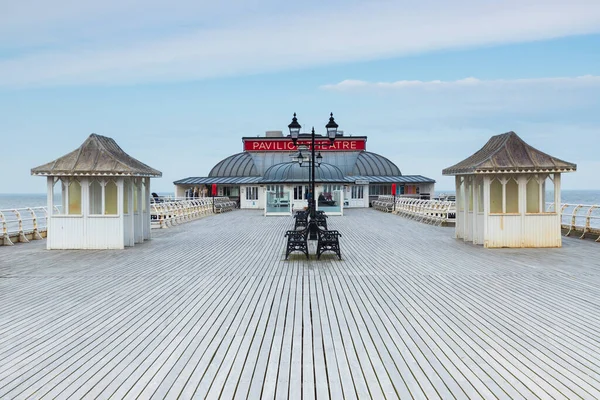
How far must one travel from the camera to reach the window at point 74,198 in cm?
1479

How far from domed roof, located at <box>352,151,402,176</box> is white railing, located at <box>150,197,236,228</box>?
17.8 meters

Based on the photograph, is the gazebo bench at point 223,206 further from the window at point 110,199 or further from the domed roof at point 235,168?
the window at point 110,199

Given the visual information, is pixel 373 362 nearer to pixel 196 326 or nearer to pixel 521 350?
pixel 521 350

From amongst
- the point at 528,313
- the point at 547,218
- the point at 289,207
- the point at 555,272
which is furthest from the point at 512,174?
the point at 289,207

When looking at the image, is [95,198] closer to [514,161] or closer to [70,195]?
[70,195]

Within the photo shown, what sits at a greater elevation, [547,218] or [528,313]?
[547,218]

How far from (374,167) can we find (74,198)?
3964cm

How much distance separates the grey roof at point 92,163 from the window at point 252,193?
28.8m

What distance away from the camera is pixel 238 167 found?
168ft

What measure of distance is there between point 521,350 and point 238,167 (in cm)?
4672

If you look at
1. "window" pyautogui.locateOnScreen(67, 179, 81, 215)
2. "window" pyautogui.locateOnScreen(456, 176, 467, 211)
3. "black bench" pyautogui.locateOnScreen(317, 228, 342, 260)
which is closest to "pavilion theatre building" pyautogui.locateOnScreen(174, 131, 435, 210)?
"window" pyautogui.locateOnScreen(456, 176, 467, 211)

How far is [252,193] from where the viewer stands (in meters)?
44.4

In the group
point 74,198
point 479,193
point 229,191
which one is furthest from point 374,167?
point 74,198

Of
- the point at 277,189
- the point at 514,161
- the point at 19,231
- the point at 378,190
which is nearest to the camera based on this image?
the point at 514,161
